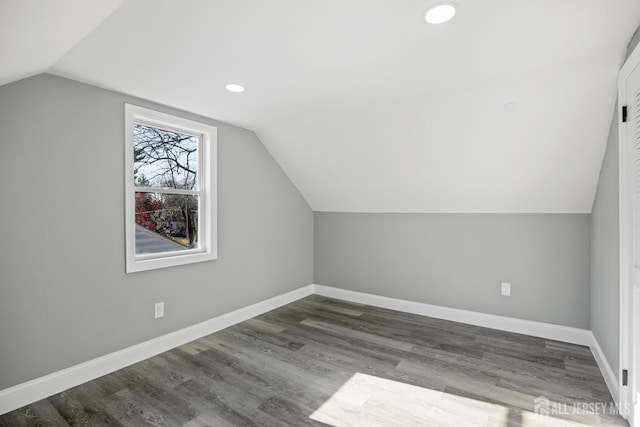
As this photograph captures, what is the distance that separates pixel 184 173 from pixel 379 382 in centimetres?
245

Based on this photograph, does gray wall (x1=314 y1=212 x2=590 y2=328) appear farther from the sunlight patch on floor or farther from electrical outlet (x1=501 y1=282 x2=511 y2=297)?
the sunlight patch on floor

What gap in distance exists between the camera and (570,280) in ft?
9.78

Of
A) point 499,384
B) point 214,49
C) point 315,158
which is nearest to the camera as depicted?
point 214,49

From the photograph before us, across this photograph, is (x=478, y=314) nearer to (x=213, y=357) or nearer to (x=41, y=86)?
(x=213, y=357)

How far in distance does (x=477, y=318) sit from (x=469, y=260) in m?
0.60

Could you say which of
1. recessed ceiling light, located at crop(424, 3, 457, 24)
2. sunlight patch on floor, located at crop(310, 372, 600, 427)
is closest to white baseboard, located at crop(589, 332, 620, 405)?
sunlight patch on floor, located at crop(310, 372, 600, 427)

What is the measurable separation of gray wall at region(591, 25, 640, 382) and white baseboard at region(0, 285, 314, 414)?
3085 mm

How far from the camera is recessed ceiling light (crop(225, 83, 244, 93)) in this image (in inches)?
95.1

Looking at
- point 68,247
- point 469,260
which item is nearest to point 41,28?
point 68,247

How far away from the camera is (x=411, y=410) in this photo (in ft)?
6.56

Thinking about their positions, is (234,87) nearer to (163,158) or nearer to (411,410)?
(163,158)

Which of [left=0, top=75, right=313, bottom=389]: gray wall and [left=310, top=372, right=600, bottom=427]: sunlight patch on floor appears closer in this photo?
[left=310, top=372, right=600, bottom=427]: sunlight patch on floor

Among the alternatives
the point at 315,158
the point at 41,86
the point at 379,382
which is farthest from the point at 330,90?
the point at 379,382

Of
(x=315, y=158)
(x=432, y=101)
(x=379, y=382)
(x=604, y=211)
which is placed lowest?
(x=379, y=382)
